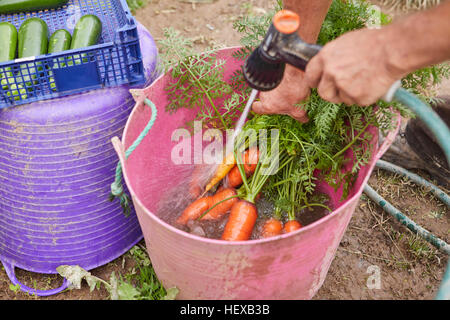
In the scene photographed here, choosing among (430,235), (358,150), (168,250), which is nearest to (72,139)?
(168,250)

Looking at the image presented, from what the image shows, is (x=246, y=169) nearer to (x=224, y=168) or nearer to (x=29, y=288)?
(x=224, y=168)

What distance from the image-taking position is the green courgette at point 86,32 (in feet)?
5.38

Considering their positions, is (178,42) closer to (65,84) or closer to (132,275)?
(65,84)

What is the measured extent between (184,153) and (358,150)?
82cm

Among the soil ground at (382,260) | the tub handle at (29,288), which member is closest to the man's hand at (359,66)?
the soil ground at (382,260)

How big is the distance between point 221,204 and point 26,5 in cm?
121

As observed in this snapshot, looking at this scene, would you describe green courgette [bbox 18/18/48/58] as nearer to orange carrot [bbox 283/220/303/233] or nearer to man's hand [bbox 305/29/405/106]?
man's hand [bbox 305/29/405/106]

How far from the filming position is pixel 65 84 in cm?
158

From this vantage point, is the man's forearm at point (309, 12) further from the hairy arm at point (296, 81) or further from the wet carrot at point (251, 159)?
the wet carrot at point (251, 159)

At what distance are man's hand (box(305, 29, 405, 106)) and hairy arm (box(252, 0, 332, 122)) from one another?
0.43 meters

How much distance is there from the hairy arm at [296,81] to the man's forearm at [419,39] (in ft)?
1.71

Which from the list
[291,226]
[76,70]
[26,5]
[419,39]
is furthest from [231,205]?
[26,5]

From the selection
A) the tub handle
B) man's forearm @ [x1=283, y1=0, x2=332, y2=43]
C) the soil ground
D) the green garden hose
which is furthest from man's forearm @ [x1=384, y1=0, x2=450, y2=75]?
the tub handle
